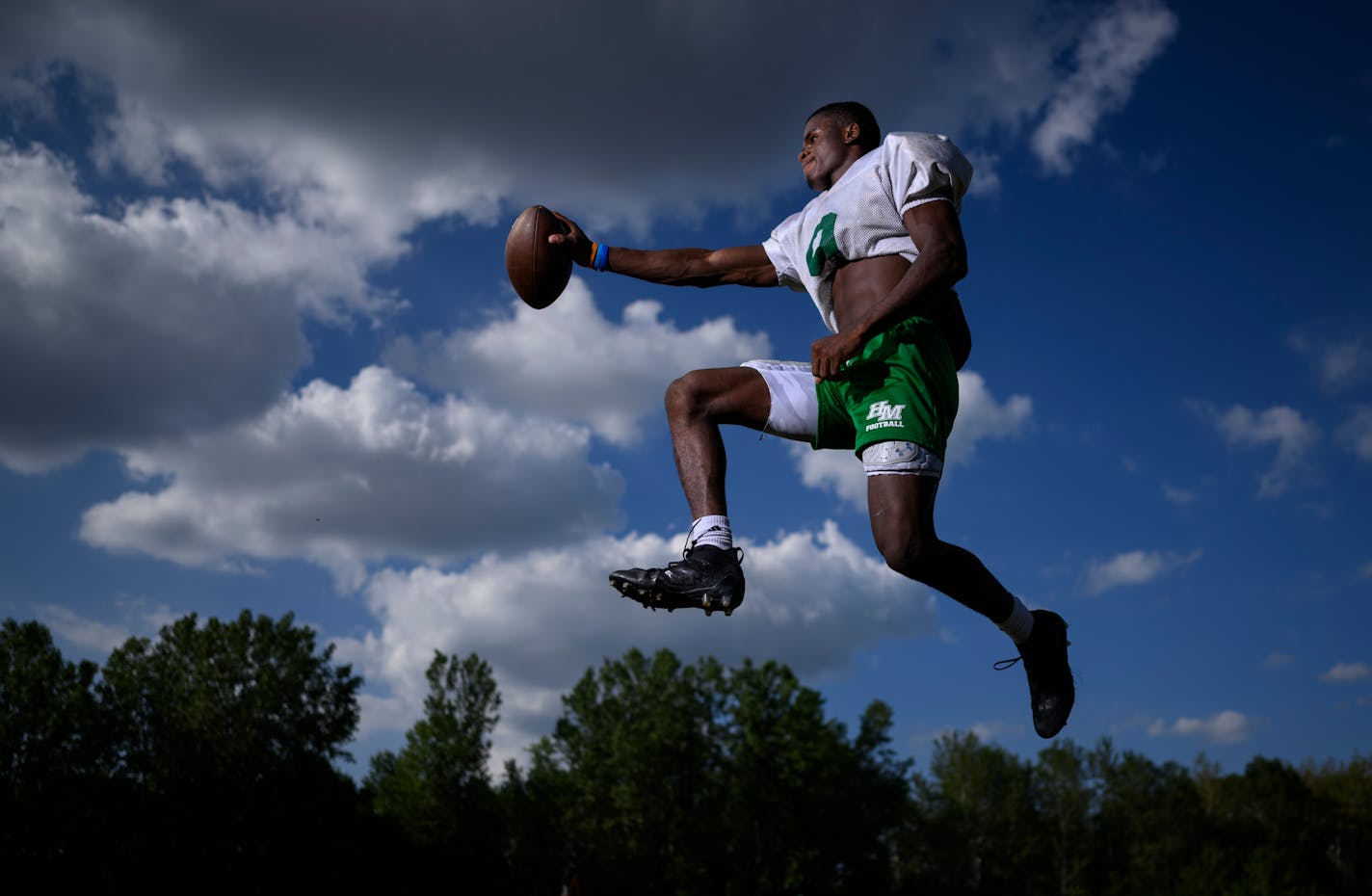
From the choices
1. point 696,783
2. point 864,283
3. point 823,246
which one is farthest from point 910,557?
point 696,783

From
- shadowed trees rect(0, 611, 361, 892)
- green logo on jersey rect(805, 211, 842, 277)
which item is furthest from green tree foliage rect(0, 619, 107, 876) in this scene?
green logo on jersey rect(805, 211, 842, 277)

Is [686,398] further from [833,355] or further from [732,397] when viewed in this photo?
[833,355]

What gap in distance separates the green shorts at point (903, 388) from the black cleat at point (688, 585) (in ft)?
2.48

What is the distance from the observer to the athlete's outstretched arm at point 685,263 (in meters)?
4.92

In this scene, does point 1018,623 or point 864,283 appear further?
point 1018,623

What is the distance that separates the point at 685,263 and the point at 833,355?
1252 mm

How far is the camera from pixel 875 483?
4125 millimetres

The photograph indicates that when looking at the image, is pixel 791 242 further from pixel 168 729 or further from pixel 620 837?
pixel 620 837

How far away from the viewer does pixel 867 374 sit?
4277 millimetres

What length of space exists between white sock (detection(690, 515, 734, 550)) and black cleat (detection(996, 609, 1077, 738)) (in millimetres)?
1604

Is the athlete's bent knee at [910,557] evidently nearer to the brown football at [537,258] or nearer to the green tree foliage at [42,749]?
the brown football at [537,258]

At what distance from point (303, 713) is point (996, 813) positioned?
40.3 meters

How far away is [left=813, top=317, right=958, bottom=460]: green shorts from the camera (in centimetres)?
415

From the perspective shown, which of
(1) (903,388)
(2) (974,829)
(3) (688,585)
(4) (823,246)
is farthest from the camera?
(2) (974,829)
